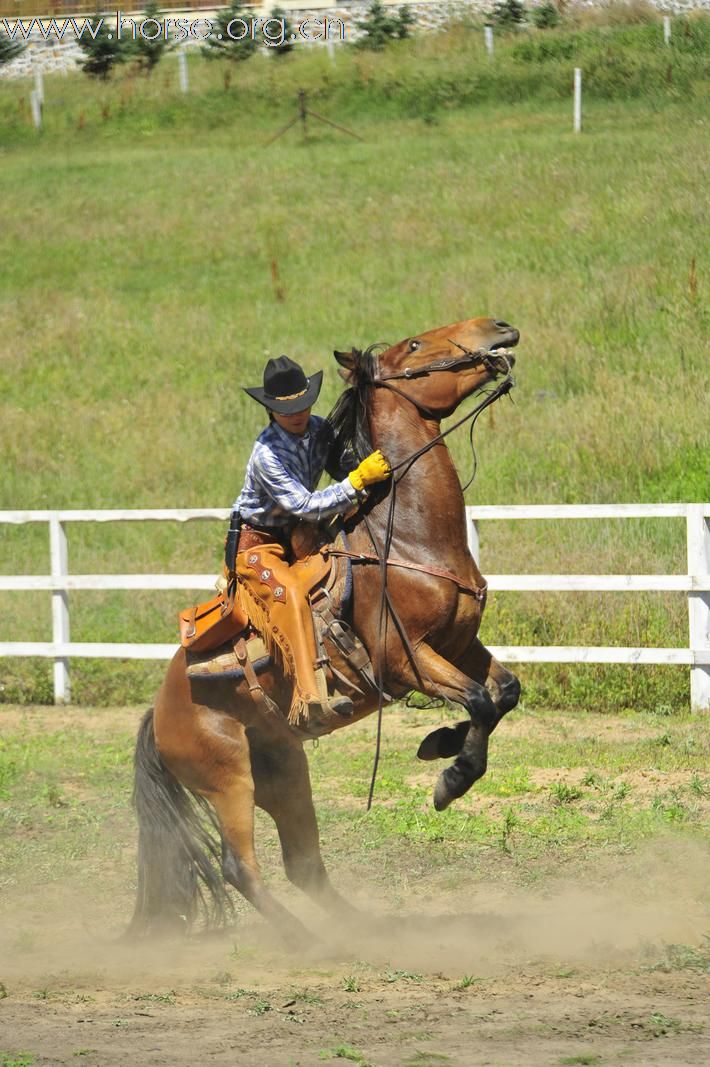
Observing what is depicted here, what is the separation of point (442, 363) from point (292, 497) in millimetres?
862

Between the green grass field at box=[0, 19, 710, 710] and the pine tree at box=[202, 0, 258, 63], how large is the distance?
1.95ft

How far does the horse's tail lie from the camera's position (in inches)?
229

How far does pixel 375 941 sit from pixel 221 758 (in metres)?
1.03

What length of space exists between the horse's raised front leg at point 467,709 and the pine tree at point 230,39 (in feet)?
114

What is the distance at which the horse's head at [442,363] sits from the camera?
17.8 feet

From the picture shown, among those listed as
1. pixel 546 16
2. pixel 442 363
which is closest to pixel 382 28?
pixel 546 16

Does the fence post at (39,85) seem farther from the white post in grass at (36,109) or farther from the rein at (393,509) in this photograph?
the rein at (393,509)

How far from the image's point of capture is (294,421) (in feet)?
18.4

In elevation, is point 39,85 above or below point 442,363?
below

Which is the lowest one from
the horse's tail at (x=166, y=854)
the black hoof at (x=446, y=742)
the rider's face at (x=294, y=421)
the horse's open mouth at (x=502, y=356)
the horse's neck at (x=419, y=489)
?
the horse's tail at (x=166, y=854)

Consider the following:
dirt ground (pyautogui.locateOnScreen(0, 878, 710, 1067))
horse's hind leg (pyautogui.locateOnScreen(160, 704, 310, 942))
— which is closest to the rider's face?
horse's hind leg (pyautogui.locateOnScreen(160, 704, 310, 942))

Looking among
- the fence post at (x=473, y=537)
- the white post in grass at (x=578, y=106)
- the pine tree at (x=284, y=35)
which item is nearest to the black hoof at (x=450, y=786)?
the fence post at (x=473, y=537)

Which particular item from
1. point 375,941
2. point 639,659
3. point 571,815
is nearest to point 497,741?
point 639,659

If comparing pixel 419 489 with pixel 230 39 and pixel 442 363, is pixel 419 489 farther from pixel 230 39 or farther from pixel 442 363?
pixel 230 39
